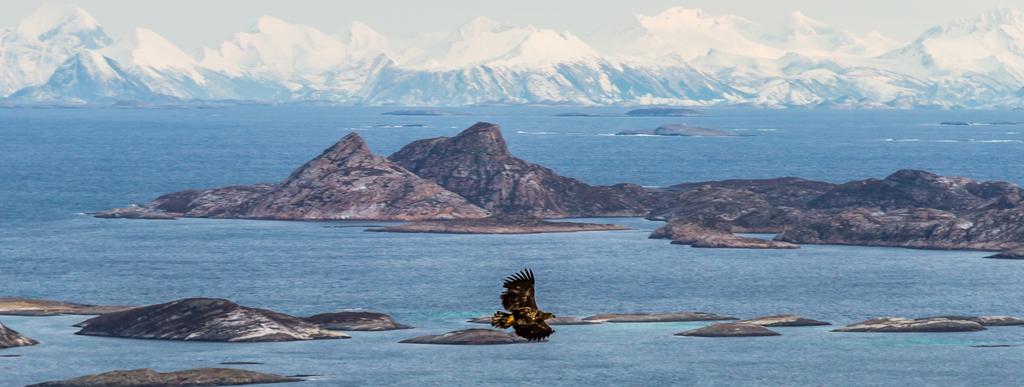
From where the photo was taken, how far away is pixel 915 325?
467 feet

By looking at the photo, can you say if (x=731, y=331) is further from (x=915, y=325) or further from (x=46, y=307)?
(x=46, y=307)

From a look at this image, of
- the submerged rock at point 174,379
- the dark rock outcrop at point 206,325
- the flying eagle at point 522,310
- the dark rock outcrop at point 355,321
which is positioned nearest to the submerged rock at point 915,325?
the dark rock outcrop at point 355,321

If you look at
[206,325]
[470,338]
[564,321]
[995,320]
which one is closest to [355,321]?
[206,325]

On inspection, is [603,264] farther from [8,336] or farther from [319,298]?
[8,336]

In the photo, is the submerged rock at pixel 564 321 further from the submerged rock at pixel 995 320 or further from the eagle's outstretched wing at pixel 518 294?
the eagle's outstretched wing at pixel 518 294

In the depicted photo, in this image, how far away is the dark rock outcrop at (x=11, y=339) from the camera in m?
124

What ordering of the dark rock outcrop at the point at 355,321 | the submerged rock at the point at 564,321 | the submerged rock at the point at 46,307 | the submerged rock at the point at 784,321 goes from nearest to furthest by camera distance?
the dark rock outcrop at the point at 355,321 < the submerged rock at the point at 784,321 < the submerged rock at the point at 564,321 < the submerged rock at the point at 46,307

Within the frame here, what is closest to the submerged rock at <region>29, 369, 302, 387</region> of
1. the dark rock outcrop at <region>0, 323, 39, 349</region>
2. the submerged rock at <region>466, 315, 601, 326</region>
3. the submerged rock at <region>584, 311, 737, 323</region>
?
the dark rock outcrop at <region>0, 323, 39, 349</region>

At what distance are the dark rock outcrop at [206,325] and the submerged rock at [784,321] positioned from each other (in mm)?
28579

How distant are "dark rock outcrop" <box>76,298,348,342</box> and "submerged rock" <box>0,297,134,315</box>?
10.7 meters

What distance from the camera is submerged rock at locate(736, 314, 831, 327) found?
144500 millimetres

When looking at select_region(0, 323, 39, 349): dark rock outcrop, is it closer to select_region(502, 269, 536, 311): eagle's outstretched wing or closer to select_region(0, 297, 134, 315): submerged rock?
select_region(0, 297, 134, 315): submerged rock

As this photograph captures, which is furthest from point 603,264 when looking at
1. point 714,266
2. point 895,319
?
point 895,319

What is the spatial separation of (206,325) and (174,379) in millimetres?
24284
